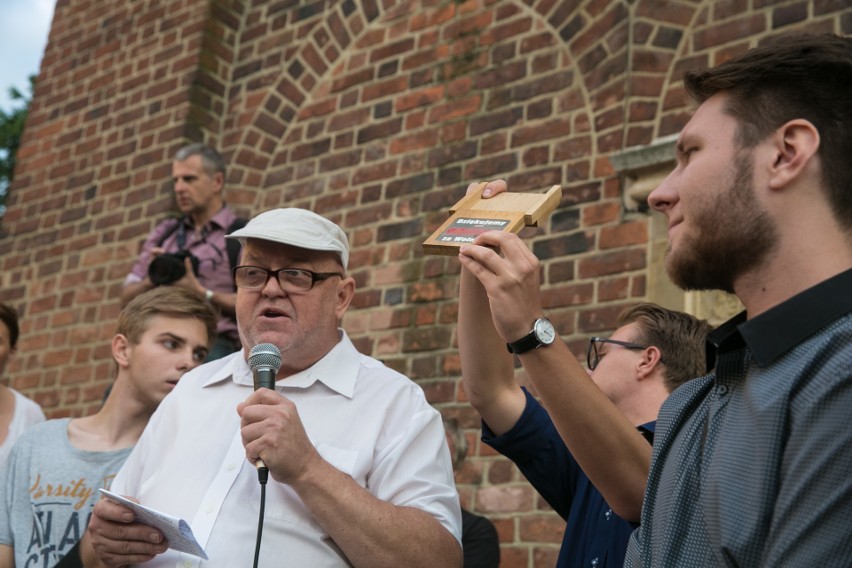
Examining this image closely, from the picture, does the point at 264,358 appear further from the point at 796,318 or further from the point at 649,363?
the point at 796,318

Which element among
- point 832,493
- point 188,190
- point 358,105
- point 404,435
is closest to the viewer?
point 832,493

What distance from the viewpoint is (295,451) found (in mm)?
2037

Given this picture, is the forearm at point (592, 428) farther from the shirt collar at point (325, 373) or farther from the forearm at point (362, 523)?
the shirt collar at point (325, 373)

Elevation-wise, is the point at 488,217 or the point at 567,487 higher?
the point at 488,217

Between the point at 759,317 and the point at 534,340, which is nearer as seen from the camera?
the point at 759,317

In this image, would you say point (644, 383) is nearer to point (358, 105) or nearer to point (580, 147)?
point (580, 147)

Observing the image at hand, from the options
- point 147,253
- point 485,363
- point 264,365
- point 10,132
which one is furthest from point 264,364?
point 10,132

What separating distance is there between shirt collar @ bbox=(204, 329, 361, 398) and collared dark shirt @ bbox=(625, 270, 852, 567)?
1.03m

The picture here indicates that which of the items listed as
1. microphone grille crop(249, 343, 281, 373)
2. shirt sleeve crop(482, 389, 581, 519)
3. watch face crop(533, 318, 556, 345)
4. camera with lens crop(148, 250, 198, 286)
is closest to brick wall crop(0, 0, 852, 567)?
camera with lens crop(148, 250, 198, 286)

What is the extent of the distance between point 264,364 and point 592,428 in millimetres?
793

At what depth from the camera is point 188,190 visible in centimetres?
465

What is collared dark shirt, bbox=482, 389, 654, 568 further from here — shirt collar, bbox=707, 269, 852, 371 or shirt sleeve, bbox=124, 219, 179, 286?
Answer: shirt sleeve, bbox=124, 219, 179, 286

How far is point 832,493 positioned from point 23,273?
5931 millimetres

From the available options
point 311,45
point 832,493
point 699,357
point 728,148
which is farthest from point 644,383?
point 311,45
